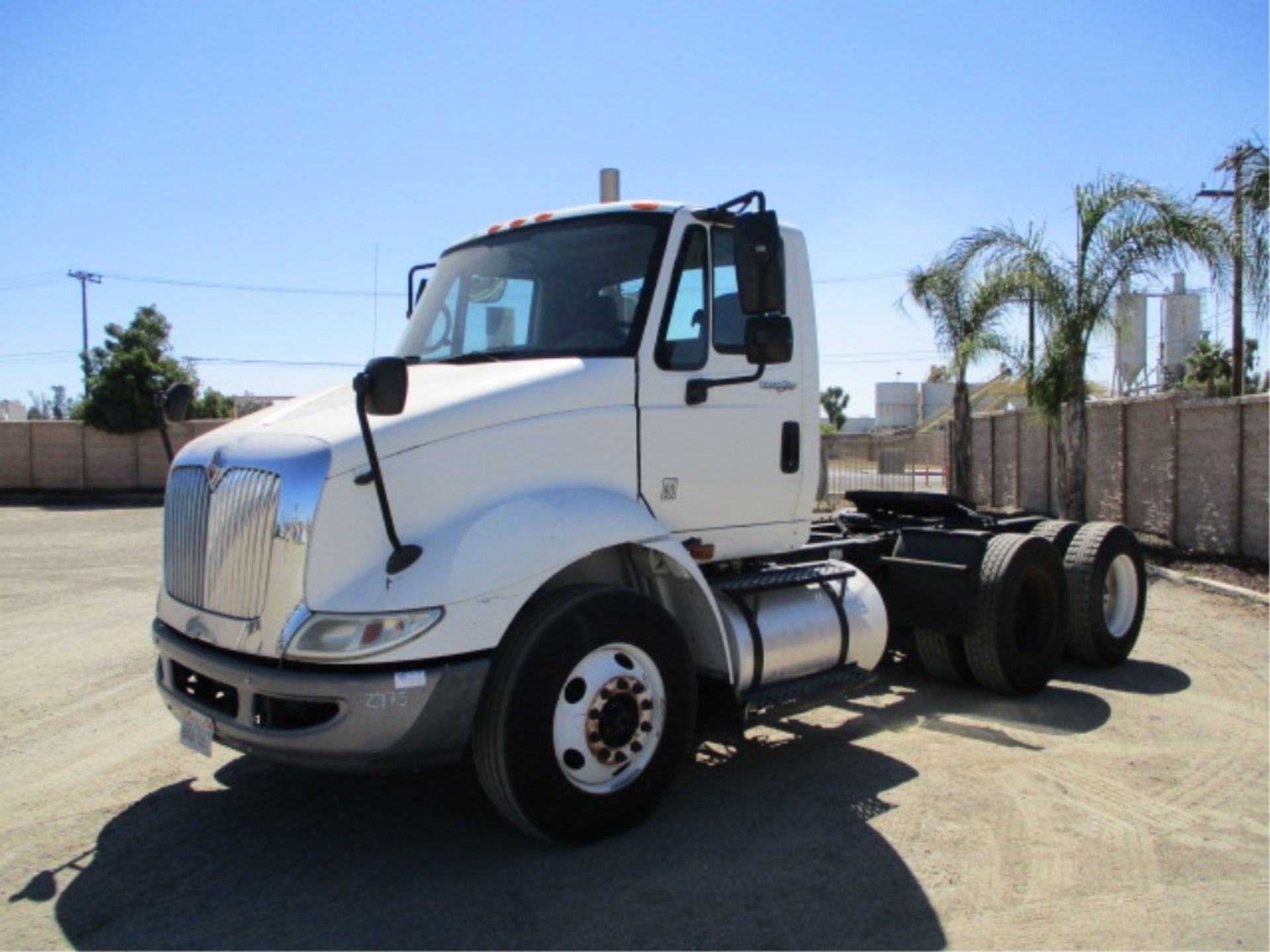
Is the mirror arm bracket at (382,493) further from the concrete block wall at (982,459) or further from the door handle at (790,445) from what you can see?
the concrete block wall at (982,459)

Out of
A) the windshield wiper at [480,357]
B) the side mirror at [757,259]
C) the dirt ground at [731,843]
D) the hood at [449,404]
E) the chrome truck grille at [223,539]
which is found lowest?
the dirt ground at [731,843]

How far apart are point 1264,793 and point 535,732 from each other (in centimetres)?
371

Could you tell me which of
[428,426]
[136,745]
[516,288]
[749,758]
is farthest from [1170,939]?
[136,745]

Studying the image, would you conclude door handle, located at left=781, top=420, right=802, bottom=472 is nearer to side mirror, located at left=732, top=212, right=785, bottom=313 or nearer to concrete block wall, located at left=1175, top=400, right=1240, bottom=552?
side mirror, located at left=732, top=212, right=785, bottom=313

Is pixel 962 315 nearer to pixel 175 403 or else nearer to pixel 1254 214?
pixel 1254 214

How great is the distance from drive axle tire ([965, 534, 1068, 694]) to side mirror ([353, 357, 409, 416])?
453 cm

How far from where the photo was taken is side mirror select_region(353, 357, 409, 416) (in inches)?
144

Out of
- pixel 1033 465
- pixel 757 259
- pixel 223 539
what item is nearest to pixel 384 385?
pixel 223 539

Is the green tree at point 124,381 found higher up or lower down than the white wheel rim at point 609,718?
higher up

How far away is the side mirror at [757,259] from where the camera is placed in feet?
15.0

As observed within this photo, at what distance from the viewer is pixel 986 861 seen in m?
4.23

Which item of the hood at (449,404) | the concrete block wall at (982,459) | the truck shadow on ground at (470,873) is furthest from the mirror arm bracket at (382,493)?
the concrete block wall at (982,459)

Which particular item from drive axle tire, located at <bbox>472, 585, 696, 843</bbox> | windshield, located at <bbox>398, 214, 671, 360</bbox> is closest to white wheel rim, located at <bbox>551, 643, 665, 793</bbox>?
drive axle tire, located at <bbox>472, 585, 696, 843</bbox>

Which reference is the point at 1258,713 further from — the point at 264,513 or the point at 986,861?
the point at 264,513
